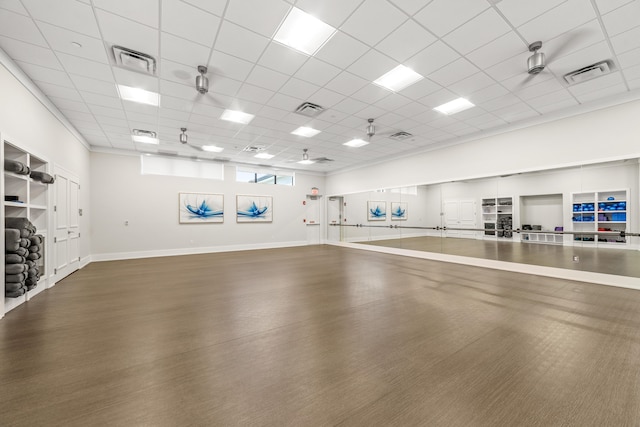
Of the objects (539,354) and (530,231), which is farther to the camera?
(530,231)

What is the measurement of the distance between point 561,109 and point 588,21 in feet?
9.75

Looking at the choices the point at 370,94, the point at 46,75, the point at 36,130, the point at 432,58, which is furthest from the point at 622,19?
the point at 36,130

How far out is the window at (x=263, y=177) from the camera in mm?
10258

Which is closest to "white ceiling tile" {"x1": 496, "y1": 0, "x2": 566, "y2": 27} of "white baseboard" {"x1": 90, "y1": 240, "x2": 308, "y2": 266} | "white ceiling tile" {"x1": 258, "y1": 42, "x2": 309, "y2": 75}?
"white ceiling tile" {"x1": 258, "y1": 42, "x2": 309, "y2": 75}

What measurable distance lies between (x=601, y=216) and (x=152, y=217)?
38.0ft

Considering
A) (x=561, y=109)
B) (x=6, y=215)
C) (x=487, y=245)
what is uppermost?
(x=561, y=109)

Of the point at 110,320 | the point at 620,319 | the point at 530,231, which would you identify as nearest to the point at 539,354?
the point at 620,319

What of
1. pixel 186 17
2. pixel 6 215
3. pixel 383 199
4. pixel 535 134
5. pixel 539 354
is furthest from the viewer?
pixel 383 199

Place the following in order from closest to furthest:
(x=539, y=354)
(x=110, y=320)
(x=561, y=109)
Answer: (x=539, y=354) < (x=110, y=320) < (x=561, y=109)

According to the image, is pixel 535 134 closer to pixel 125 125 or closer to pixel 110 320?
pixel 110 320

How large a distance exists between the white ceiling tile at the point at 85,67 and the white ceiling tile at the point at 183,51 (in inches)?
43.9

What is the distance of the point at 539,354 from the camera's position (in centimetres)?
228

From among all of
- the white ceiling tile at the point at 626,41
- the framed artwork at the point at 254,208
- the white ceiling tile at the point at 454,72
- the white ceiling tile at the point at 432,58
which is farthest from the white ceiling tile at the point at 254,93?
the framed artwork at the point at 254,208

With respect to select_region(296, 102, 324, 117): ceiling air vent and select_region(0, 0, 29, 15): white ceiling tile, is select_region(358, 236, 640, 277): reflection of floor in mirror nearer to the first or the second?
select_region(296, 102, 324, 117): ceiling air vent
